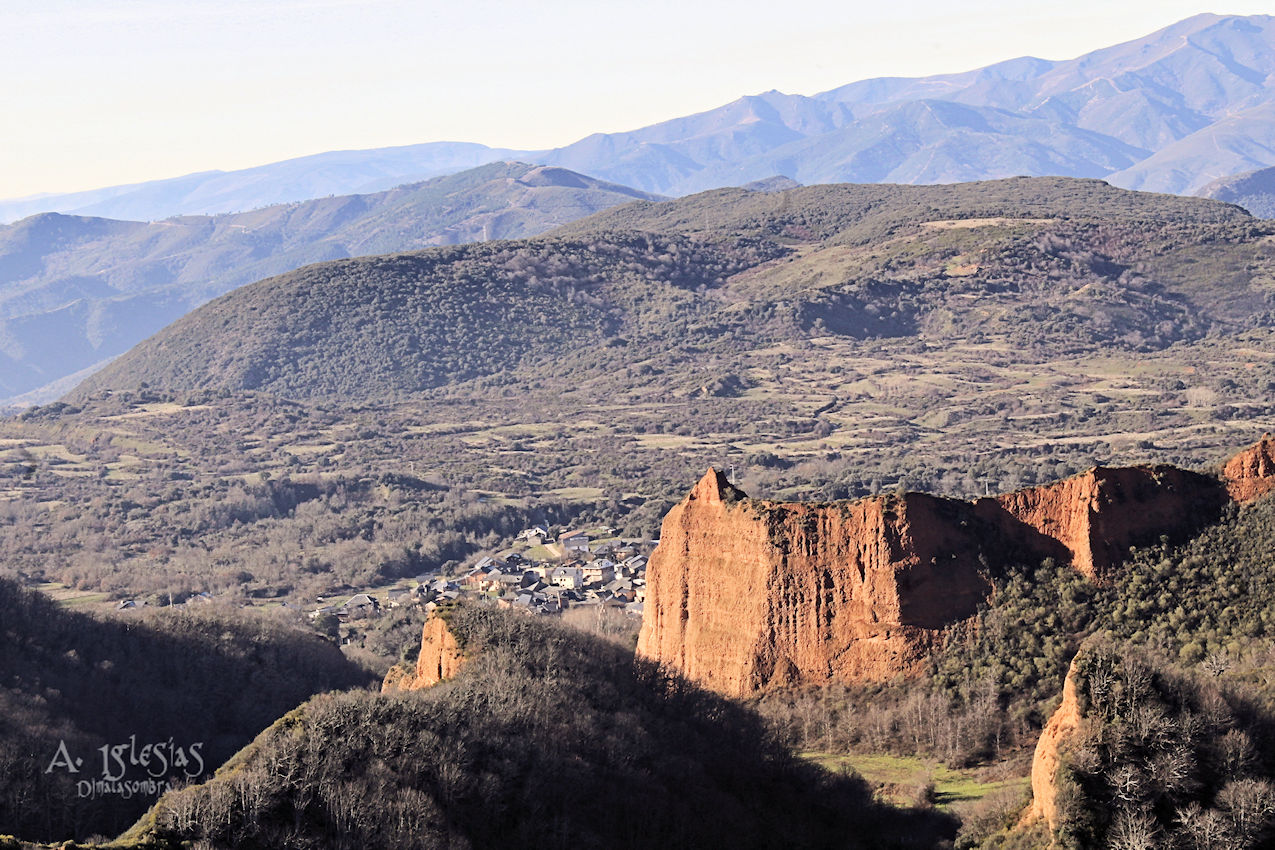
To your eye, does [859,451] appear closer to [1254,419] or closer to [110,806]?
[1254,419]

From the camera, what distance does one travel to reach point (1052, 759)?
3191 cm

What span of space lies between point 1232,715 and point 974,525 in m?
13.7

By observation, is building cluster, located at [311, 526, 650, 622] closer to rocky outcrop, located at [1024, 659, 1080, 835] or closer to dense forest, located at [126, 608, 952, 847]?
dense forest, located at [126, 608, 952, 847]

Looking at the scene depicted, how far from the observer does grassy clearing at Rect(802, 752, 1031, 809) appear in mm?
37375

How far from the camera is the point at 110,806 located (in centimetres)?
3972

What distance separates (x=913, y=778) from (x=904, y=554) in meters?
7.44

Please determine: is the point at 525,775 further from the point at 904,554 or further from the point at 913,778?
the point at 904,554

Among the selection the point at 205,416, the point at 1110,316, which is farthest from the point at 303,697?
the point at 1110,316

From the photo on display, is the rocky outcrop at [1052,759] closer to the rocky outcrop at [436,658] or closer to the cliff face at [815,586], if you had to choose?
the cliff face at [815,586]

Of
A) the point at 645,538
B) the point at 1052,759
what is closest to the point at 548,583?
the point at 645,538

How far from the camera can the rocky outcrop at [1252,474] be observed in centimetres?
4497

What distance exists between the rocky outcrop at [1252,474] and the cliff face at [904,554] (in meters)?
0.04

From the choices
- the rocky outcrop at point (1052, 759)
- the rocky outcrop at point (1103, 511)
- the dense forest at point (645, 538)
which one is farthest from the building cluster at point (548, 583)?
the rocky outcrop at point (1052, 759)
